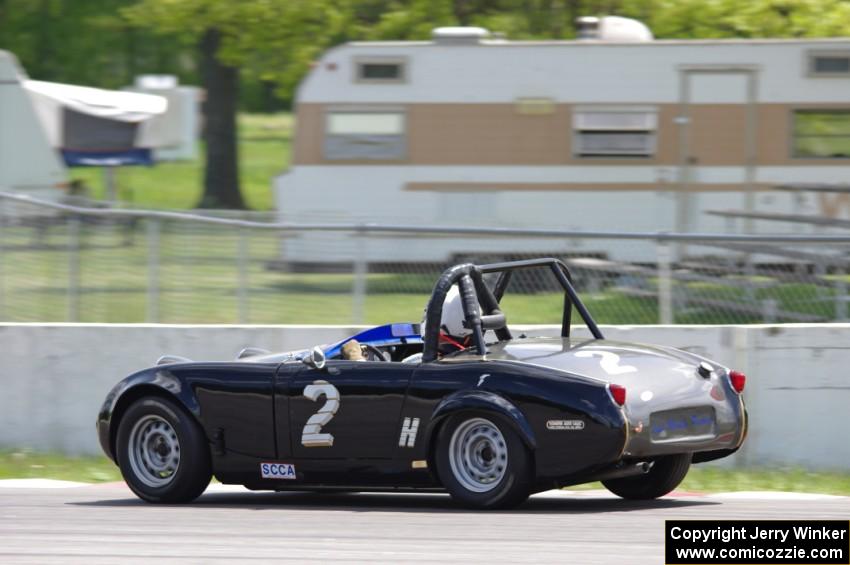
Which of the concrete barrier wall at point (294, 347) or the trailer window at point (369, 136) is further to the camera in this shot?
the trailer window at point (369, 136)

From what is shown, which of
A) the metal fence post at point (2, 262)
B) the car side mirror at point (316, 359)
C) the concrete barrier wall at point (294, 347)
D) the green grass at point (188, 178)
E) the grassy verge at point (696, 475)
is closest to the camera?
the car side mirror at point (316, 359)

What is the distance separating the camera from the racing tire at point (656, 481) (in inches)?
342

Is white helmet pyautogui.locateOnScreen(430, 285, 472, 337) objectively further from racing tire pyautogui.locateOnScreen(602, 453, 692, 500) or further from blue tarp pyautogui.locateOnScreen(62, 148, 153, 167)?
blue tarp pyautogui.locateOnScreen(62, 148, 153, 167)

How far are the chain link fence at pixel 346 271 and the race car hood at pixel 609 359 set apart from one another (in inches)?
101

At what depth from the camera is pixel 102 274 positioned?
42.7 ft

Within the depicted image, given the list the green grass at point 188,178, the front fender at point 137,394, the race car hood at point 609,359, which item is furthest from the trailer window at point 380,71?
the green grass at point 188,178

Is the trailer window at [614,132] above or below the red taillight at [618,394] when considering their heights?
above

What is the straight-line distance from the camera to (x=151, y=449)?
30.2ft

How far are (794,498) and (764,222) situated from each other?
31.1 feet

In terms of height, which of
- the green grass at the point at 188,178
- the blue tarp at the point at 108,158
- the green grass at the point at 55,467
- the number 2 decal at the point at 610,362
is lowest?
the green grass at the point at 188,178

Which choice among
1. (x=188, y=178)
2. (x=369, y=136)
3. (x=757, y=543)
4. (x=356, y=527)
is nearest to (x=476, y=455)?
(x=356, y=527)

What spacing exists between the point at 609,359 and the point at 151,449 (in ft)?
9.25

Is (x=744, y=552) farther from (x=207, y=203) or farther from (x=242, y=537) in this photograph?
(x=207, y=203)

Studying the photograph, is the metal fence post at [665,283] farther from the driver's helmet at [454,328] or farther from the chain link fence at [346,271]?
the driver's helmet at [454,328]
